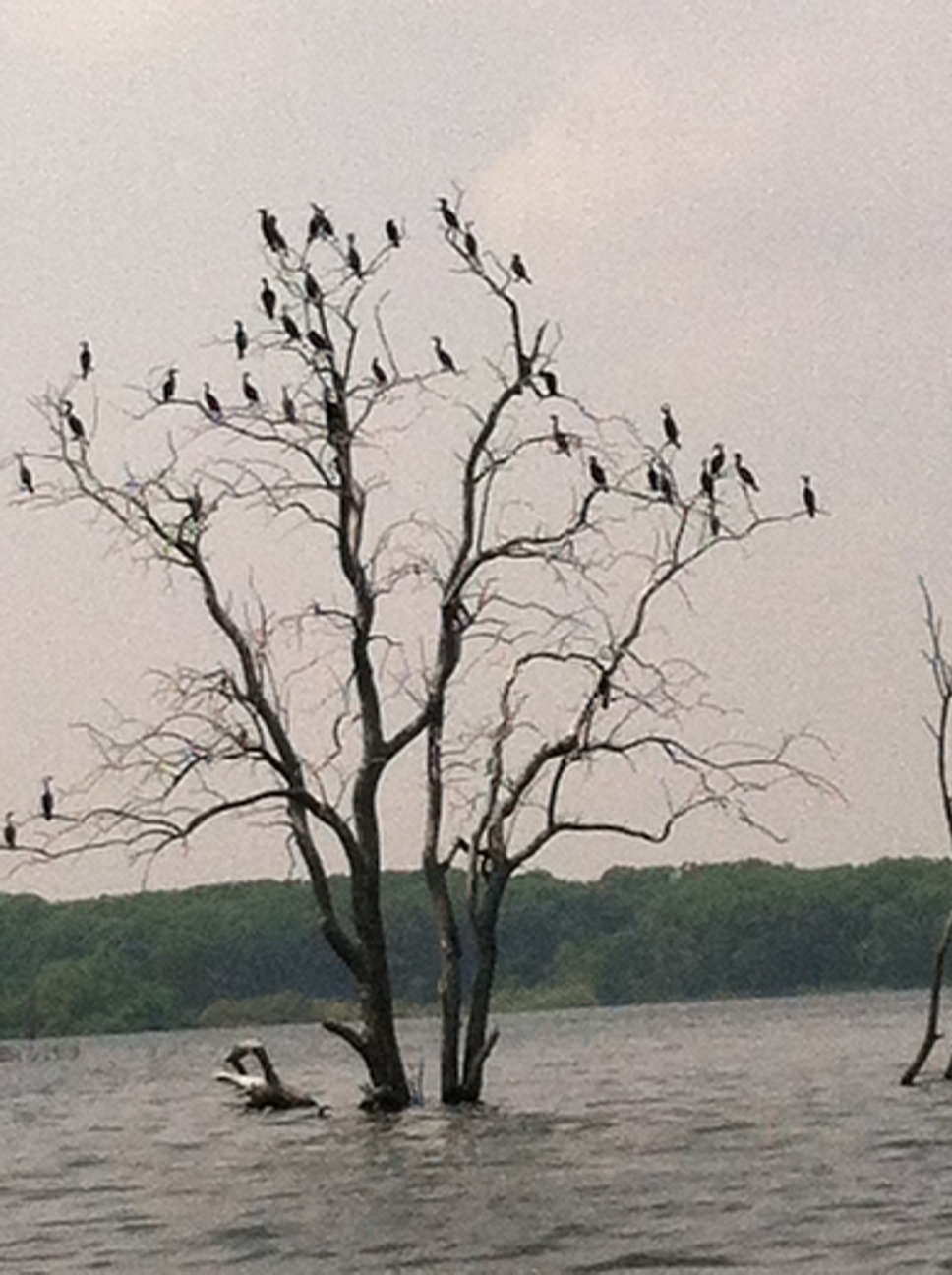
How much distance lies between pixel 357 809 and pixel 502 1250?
11.8 m

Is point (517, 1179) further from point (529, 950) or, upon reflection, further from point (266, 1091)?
point (529, 950)

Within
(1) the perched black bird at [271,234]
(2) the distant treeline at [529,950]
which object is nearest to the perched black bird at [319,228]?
(1) the perched black bird at [271,234]

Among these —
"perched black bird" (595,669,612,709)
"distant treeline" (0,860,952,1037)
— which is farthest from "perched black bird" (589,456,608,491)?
"distant treeline" (0,860,952,1037)

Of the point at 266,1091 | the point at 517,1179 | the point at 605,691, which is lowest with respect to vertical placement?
the point at 517,1179

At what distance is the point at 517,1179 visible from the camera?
82.7 ft

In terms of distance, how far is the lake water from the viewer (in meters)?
19.5

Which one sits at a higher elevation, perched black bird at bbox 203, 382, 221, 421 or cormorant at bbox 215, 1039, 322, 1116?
perched black bird at bbox 203, 382, 221, 421

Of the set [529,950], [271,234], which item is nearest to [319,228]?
[271,234]

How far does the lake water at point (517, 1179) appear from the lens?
1953 centimetres

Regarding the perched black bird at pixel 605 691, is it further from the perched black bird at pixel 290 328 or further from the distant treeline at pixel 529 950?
the distant treeline at pixel 529 950

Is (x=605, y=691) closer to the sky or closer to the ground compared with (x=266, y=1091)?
closer to the sky

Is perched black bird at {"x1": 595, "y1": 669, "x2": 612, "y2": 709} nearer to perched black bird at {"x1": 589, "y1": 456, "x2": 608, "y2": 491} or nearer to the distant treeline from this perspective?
perched black bird at {"x1": 589, "y1": 456, "x2": 608, "y2": 491}

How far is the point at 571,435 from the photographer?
30484 millimetres

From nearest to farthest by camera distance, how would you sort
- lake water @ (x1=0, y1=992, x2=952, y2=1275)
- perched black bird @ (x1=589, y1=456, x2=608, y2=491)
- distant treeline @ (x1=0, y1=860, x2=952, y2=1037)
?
lake water @ (x1=0, y1=992, x2=952, y2=1275) < perched black bird @ (x1=589, y1=456, x2=608, y2=491) < distant treeline @ (x1=0, y1=860, x2=952, y2=1037)
